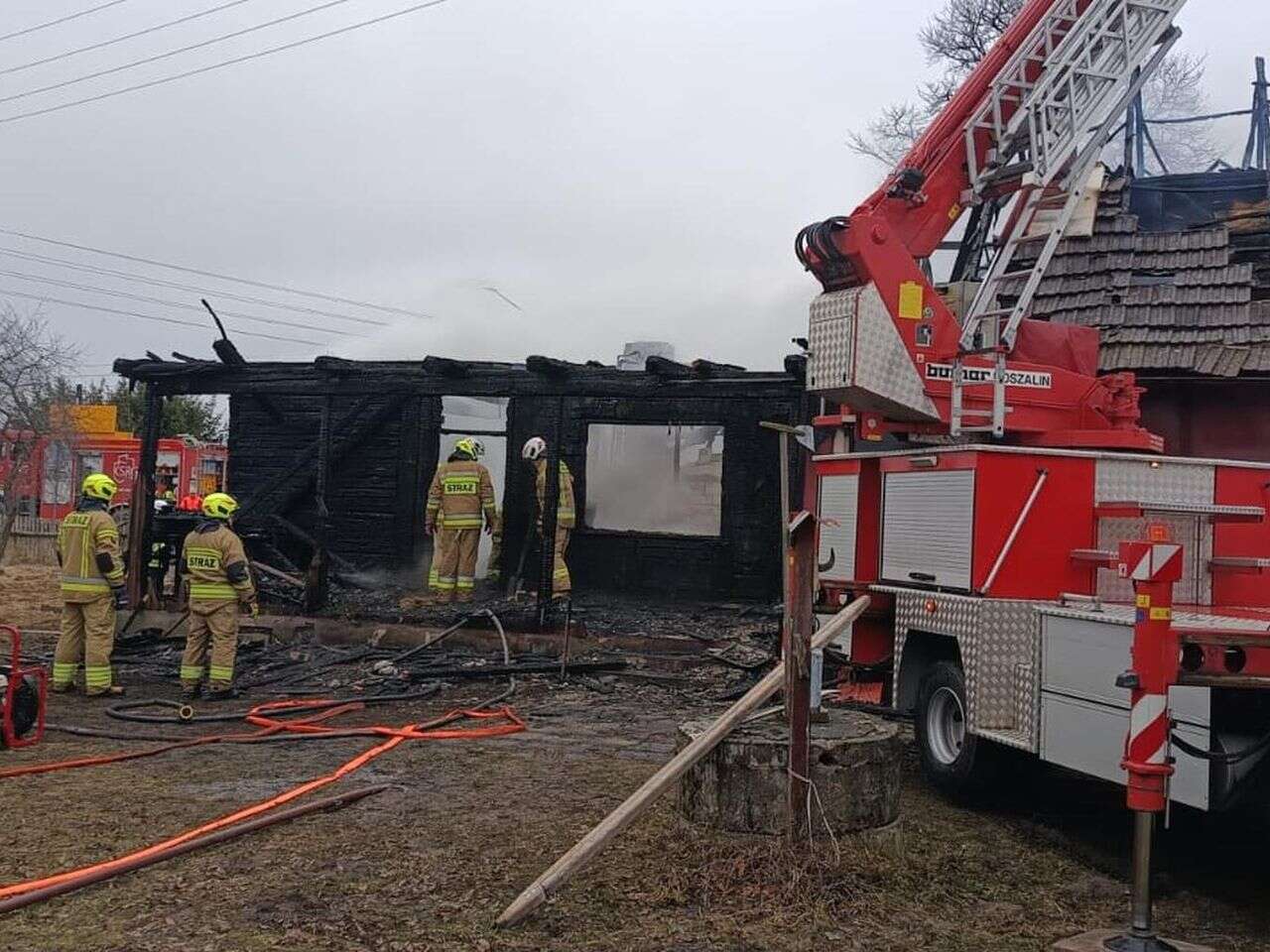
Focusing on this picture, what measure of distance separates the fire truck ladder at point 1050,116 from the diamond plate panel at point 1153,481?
1960 millimetres

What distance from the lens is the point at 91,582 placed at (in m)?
10.1

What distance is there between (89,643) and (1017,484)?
7.35 m

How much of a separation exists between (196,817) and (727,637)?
6488mm

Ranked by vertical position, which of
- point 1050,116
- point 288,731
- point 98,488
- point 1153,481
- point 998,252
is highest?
point 1050,116

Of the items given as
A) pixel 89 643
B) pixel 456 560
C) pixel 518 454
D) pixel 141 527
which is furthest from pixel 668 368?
pixel 141 527

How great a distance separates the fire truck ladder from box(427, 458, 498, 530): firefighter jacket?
18.5 ft

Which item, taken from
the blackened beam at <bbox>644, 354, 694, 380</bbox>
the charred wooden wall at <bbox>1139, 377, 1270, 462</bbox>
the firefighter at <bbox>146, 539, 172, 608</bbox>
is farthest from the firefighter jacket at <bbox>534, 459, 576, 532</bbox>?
the charred wooden wall at <bbox>1139, 377, 1270, 462</bbox>

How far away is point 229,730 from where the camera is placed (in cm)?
890

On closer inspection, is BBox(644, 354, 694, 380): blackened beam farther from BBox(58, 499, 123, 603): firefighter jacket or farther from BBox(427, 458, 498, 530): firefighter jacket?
BBox(58, 499, 123, 603): firefighter jacket

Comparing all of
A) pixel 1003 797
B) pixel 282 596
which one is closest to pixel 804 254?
pixel 1003 797

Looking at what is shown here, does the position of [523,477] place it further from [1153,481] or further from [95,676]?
[1153,481]

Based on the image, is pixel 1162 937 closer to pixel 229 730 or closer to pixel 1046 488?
pixel 1046 488

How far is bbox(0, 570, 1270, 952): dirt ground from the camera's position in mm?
4734

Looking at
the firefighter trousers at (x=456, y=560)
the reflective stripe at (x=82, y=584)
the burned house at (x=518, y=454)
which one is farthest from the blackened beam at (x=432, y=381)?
the reflective stripe at (x=82, y=584)
